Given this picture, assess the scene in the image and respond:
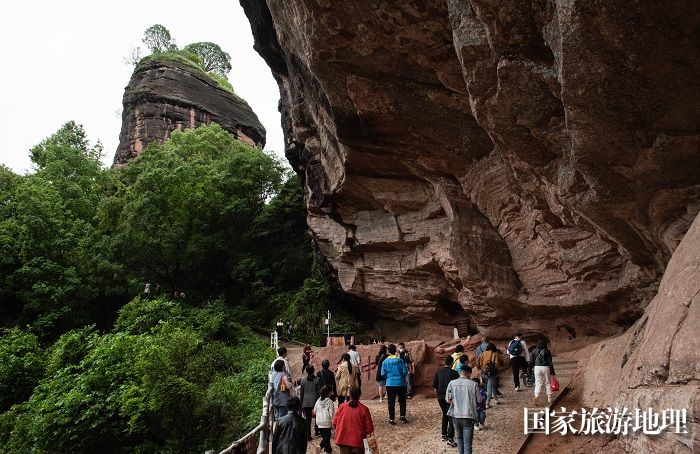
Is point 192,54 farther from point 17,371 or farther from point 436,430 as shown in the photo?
point 436,430

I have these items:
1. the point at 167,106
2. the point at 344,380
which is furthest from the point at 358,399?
the point at 167,106

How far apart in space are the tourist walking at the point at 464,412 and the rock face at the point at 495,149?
4.02m

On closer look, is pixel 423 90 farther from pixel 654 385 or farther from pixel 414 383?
pixel 654 385

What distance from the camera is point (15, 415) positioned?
12906mm

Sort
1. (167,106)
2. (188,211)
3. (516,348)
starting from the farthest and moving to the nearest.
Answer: (167,106) < (188,211) < (516,348)

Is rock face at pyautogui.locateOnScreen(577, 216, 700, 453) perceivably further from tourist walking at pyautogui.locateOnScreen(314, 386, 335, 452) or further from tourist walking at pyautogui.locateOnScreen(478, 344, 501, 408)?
tourist walking at pyautogui.locateOnScreen(314, 386, 335, 452)

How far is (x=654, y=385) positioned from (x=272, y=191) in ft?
84.0

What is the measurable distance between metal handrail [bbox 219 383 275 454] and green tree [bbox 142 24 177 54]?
48.4 metres

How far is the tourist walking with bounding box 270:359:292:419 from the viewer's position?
22.7ft

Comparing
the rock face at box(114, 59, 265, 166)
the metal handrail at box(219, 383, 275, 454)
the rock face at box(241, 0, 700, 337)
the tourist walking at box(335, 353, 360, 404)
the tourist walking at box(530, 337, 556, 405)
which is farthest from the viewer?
the rock face at box(114, 59, 265, 166)

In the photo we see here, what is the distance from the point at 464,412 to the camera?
5785 mm

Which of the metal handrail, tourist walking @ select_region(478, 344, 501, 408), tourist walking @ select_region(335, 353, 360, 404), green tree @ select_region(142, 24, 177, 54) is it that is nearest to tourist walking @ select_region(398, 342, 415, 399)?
tourist walking @ select_region(478, 344, 501, 408)

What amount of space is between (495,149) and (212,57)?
48012mm

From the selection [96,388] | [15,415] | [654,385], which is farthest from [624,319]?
[15,415]
